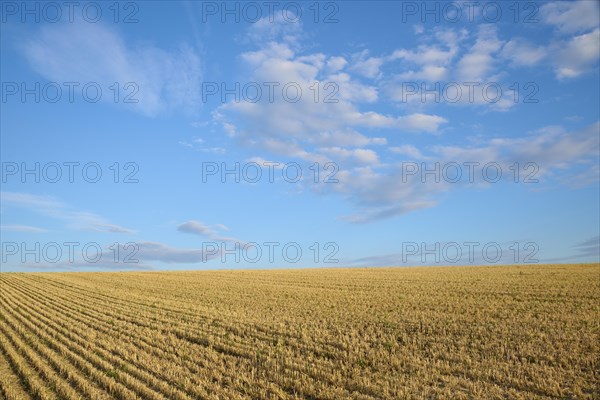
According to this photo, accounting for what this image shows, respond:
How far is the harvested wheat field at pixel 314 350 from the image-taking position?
10.6m

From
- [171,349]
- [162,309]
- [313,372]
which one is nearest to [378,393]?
[313,372]

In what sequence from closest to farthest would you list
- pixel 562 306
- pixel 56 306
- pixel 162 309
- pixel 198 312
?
pixel 562 306 → pixel 198 312 → pixel 162 309 → pixel 56 306

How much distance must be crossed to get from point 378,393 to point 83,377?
8301 millimetres

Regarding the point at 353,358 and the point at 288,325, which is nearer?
the point at 353,358

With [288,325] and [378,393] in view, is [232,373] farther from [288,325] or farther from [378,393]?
[288,325]

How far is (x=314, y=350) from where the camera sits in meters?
14.2

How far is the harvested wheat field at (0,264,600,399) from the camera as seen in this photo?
417 inches

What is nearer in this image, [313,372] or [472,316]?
[313,372]

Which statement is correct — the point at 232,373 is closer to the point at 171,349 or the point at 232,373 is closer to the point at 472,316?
the point at 171,349

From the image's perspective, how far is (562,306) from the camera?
862 inches

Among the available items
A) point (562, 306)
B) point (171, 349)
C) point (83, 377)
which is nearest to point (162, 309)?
point (171, 349)

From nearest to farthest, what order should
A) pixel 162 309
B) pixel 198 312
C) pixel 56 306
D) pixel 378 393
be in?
pixel 378 393, pixel 198 312, pixel 162 309, pixel 56 306

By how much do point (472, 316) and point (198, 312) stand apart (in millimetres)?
13832

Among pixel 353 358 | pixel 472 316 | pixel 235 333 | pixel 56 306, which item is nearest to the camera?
pixel 353 358
